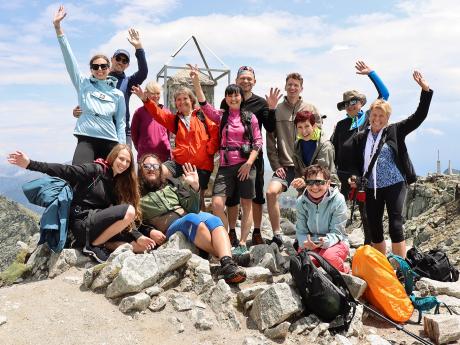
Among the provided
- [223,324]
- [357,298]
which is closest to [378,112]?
[357,298]

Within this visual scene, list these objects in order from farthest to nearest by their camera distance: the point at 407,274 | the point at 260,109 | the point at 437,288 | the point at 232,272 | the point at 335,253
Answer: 1. the point at 260,109
2. the point at 437,288
3. the point at 407,274
4. the point at 335,253
5. the point at 232,272

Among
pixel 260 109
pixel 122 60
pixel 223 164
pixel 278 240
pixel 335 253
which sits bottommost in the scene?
pixel 278 240

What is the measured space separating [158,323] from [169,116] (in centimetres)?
414

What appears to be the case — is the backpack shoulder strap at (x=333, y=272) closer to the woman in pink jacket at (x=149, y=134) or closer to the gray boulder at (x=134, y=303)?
the gray boulder at (x=134, y=303)

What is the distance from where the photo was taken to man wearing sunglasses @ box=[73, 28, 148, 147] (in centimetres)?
905

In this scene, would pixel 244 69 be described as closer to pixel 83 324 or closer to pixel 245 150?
pixel 245 150

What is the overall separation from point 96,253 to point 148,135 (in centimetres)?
275

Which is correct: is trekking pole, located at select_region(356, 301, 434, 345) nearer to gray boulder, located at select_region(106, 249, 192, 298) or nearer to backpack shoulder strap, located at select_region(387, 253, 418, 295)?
backpack shoulder strap, located at select_region(387, 253, 418, 295)

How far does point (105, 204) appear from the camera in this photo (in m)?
7.69

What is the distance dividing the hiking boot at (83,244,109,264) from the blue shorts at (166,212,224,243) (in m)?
1.13


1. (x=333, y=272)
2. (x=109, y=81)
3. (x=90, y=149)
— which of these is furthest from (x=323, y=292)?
(x=109, y=81)

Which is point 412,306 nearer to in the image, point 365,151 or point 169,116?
point 365,151

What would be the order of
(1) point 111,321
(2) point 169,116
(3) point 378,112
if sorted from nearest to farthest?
(1) point 111,321
(3) point 378,112
(2) point 169,116

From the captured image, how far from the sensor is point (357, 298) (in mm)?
6852
